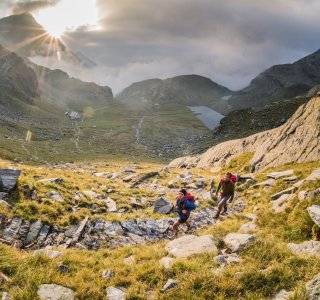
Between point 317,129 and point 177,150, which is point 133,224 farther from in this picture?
point 177,150

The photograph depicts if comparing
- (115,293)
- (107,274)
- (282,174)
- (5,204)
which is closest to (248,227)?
(107,274)

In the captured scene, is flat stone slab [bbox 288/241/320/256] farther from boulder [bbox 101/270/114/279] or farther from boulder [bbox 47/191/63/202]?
boulder [bbox 47/191/63/202]

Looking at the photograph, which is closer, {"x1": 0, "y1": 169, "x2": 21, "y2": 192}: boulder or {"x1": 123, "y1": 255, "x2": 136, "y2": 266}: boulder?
{"x1": 123, "y1": 255, "x2": 136, "y2": 266}: boulder

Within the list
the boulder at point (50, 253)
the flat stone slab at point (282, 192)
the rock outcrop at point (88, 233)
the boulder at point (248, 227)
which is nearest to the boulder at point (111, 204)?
the rock outcrop at point (88, 233)

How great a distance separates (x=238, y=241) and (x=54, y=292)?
735 centimetres

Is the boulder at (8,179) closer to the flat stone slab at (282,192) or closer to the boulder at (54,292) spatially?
the boulder at (54,292)

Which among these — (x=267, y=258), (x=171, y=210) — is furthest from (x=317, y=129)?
(x=267, y=258)

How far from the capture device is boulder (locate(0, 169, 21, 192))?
20.1 meters

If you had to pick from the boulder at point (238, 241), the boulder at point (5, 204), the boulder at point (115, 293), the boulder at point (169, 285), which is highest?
the boulder at point (5, 204)

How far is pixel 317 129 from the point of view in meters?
33.4

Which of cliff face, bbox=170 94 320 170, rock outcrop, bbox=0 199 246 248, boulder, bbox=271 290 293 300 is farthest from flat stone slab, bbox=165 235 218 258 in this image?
cliff face, bbox=170 94 320 170

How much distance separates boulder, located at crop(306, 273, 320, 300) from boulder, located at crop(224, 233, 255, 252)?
3.46m

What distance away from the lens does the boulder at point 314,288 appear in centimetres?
954

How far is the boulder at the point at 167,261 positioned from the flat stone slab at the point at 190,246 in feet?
1.93
